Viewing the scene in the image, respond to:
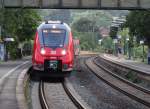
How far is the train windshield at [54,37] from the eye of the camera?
105 feet

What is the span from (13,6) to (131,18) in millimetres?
19140

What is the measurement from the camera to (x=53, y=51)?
31.6 meters

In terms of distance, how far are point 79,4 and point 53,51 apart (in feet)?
69.1

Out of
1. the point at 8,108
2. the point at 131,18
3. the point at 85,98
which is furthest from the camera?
the point at 131,18

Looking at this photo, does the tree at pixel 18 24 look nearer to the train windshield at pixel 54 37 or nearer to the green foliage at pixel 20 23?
the green foliage at pixel 20 23

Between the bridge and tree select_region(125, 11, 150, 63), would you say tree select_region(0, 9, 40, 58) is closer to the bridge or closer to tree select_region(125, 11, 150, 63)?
the bridge

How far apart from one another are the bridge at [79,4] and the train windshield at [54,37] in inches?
746

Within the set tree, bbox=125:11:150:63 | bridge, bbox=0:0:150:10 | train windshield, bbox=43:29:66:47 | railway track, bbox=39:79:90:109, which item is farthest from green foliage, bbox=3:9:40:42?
railway track, bbox=39:79:90:109

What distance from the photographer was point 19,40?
74.8m

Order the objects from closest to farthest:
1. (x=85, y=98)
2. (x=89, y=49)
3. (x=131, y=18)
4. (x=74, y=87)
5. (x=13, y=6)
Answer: (x=85, y=98) < (x=74, y=87) < (x=13, y=6) < (x=131, y=18) < (x=89, y=49)

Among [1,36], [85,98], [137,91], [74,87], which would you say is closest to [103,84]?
[74,87]

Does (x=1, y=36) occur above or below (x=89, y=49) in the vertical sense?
above

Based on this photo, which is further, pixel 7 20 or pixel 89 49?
pixel 89 49

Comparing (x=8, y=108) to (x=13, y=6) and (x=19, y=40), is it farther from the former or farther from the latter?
(x=19, y=40)
